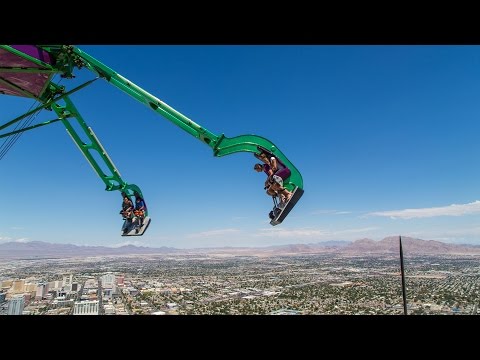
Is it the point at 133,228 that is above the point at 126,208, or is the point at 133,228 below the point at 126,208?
below

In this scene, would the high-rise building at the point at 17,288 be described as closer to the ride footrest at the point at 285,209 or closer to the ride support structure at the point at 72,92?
the ride support structure at the point at 72,92

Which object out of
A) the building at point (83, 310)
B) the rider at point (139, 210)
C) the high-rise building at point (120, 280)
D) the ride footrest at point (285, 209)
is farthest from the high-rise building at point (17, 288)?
the high-rise building at point (120, 280)

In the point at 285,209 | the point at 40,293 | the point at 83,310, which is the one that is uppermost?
A: the point at 285,209

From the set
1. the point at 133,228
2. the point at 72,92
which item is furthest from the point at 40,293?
the point at 72,92

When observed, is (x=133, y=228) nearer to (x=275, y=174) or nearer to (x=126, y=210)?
(x=126, y=210)
